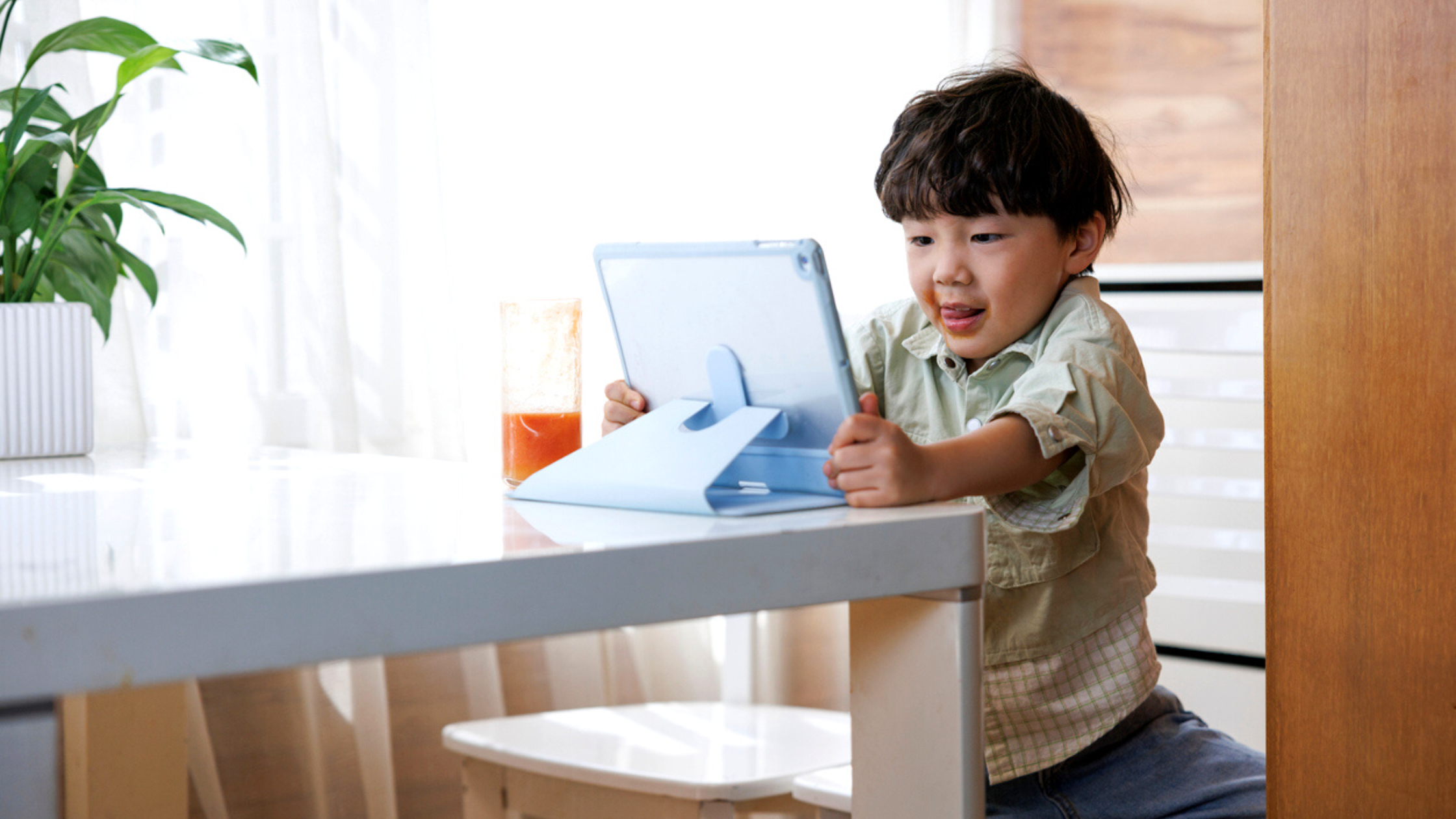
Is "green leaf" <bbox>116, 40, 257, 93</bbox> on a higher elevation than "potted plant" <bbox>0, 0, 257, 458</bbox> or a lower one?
higher

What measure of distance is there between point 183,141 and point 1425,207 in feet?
4.93

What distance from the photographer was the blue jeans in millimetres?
1052

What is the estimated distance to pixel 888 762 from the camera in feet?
2.45

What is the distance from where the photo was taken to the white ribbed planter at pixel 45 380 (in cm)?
116

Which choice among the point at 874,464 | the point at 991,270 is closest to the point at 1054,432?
the point at 874,464

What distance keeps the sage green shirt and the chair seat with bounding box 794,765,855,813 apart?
0.78ft

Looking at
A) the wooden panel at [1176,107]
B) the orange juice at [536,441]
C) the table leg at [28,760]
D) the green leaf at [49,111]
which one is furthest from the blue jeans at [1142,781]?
the wooden panel at [1176,107]

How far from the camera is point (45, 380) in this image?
1.18m

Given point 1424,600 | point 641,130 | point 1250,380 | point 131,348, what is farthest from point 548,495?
point 1250,380

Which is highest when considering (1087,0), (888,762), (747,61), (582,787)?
(1087,0)

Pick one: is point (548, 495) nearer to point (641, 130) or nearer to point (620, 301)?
point (620, 301)

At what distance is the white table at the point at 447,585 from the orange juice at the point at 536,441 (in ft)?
0.12

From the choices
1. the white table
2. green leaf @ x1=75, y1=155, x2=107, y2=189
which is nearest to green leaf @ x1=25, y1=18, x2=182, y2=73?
green leaf @ x1=75, y1=155, x2=107, y2=189

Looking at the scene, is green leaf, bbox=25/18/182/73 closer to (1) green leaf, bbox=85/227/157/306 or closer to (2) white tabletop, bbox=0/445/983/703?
(1) green leaf, bbox=85/227/157/306
